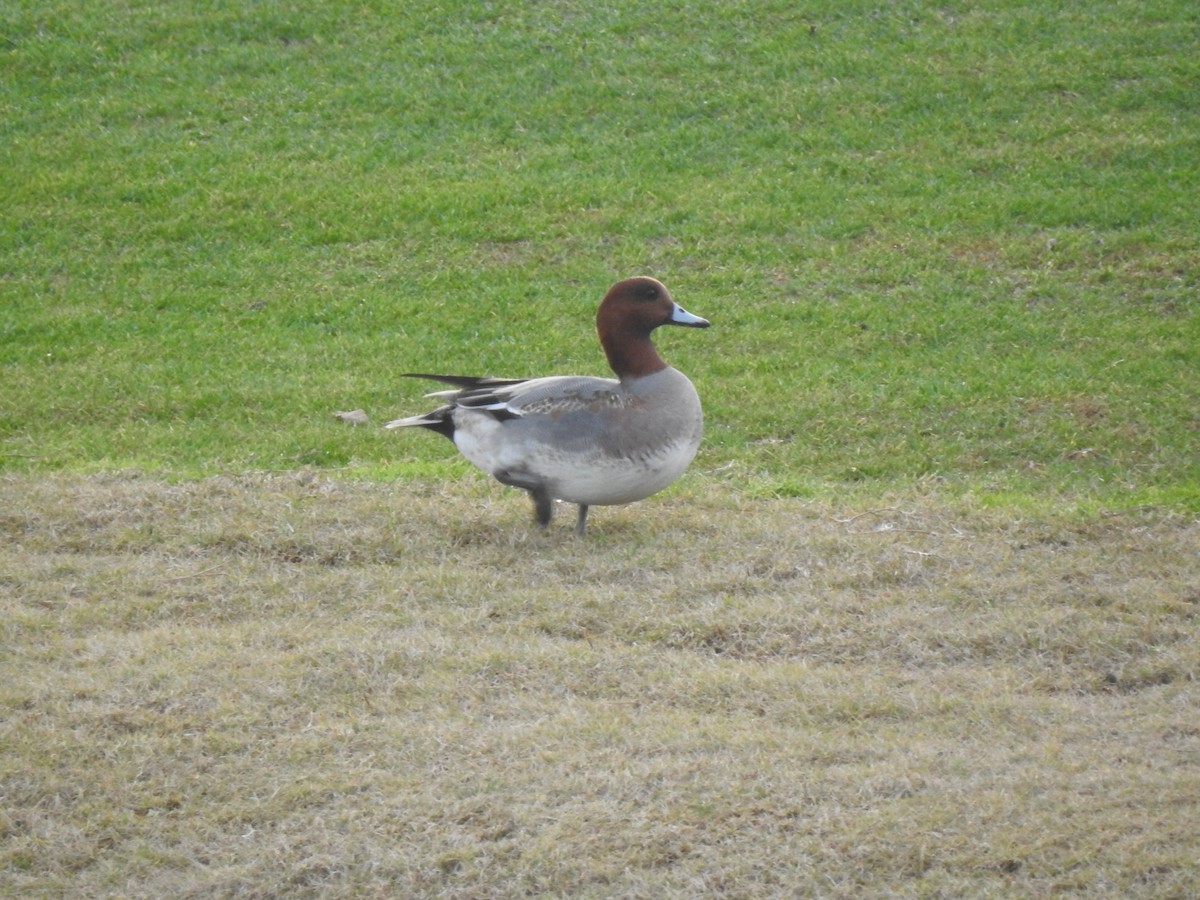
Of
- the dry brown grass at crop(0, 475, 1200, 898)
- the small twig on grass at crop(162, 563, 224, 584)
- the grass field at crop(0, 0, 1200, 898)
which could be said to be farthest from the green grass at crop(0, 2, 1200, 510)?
the small twig on grass at crop(162, 563, 224, 584)

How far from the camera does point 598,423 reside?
6.48 meters

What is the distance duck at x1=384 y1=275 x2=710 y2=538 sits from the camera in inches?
254

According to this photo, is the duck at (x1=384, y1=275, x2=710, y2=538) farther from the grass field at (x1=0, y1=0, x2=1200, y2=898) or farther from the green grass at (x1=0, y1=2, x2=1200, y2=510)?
the green grass at (x1=0, y1=2, x2=1200, y2=510)

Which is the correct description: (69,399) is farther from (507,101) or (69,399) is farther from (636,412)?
(507,101)

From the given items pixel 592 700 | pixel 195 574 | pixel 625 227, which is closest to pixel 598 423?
pixel 592 700

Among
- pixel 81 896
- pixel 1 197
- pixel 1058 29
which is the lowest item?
pixel 81 896

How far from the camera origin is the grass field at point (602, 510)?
437 centimetres

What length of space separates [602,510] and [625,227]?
492cm

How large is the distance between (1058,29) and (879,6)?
69.5 inches

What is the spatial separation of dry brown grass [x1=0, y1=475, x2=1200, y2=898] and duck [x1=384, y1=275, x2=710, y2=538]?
324mm

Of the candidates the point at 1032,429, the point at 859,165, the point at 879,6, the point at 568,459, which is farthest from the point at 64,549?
the point at 879,6

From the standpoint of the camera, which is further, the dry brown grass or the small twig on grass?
the small twig on grass

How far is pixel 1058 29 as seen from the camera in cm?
1442

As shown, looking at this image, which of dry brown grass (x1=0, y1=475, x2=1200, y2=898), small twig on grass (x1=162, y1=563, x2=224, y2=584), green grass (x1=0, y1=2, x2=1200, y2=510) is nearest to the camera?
dry brown grass (x1=0, y1=475, x2=1200, y2=898)
